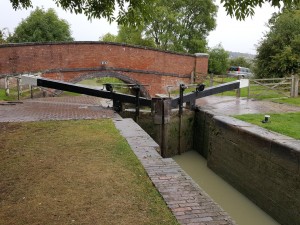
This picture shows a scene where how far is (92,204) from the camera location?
4.05 meters

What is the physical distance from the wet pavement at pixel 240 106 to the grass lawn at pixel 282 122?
0.80 metres

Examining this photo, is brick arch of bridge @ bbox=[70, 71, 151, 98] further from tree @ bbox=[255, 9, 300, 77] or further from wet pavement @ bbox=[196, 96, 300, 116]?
tree @ bbox=[255, 9, 300, 77]

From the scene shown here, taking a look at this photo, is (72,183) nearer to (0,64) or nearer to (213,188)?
(213,188)

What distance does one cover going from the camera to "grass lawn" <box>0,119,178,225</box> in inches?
149

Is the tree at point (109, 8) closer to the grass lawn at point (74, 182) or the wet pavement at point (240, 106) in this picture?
the grass lawn at point (74, 182)

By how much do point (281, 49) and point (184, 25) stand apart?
18.6 meters

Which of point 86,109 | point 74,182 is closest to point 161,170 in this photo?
point 74,182

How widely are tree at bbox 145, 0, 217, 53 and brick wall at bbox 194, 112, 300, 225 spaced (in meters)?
25.2

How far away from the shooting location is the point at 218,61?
29.9 metres

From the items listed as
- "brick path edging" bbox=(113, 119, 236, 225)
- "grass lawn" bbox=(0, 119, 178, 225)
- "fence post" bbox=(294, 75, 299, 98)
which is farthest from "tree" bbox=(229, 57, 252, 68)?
"brick path edging" bbox=(113, 119, 236, 225)

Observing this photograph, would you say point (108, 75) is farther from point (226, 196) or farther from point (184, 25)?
point (184, 25)

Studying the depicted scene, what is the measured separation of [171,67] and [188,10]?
54.0 feet

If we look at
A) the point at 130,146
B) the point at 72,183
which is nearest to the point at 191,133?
the point at 130,146

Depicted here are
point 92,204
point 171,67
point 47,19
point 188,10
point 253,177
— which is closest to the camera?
point 92,204
